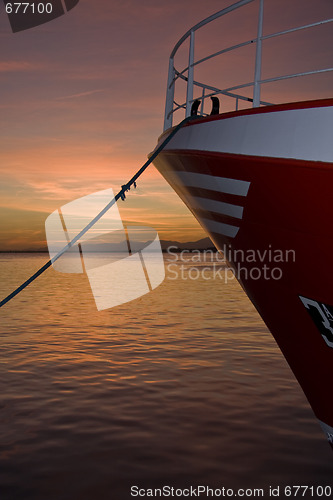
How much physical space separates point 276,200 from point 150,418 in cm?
399

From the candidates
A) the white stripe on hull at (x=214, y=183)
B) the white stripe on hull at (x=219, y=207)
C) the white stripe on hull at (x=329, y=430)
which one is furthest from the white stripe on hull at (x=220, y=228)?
the white stripe on hull at (x=329, y=430)

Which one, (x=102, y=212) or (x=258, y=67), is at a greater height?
(x=258, y=67)

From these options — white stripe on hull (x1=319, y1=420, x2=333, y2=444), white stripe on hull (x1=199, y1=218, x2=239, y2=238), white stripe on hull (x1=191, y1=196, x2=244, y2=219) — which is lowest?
white stripe on hull (x1=319, y1=420, x2=333, y2=444)

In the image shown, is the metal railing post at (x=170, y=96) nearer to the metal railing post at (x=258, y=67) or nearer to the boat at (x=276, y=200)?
the boat at (x=276, y=200)

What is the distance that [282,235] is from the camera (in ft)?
11.9

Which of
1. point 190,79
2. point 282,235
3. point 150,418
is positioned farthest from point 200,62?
point 150,418

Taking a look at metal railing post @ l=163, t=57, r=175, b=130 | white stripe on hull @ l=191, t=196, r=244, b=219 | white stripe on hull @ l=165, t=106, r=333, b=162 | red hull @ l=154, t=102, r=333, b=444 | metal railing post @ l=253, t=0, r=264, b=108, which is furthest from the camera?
metal railing post @ l=163, t=57, r=175, b=130

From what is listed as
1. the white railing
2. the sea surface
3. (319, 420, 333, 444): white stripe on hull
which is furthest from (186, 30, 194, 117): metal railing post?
the sea surface

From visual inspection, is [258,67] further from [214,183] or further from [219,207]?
[219,207]

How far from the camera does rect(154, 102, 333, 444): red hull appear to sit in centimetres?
328

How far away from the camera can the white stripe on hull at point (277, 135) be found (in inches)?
119

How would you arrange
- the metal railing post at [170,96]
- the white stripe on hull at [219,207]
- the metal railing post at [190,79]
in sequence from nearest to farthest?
the white stripe on hull at [219,207], the metal railing post at [190,79], the metal railing post at [170,96]

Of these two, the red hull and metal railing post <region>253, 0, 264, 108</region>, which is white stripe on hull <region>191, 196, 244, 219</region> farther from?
metal railing post <region>253, 0, 264, 108</region>

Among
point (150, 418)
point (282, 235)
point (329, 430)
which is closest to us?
point (282, 235)
